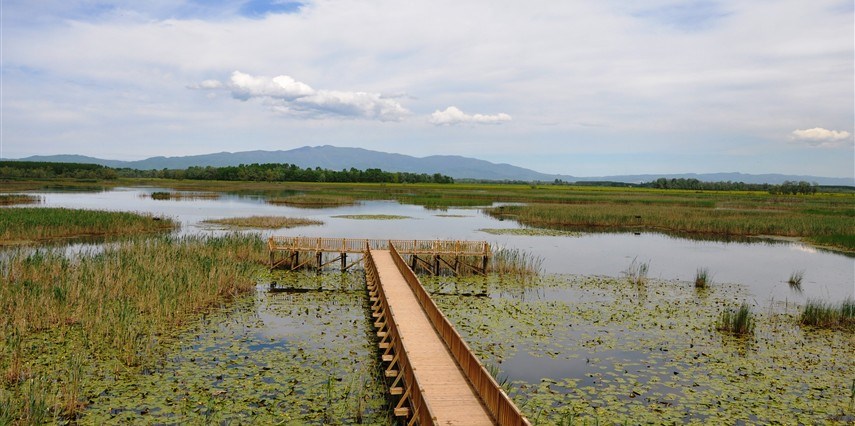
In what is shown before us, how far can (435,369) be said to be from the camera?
13805 millimetres

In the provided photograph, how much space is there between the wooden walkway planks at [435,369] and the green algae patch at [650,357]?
2110 mm

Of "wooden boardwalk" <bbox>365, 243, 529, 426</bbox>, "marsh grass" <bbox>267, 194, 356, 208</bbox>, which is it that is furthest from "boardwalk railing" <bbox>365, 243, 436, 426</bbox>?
"marsh grass" <bbox>267, 194, 356, 208</bbox>

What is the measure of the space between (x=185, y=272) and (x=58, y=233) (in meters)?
22.5

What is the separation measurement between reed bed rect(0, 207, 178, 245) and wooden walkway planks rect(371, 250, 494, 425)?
103ft

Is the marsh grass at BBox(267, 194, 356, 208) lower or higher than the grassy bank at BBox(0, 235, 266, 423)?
higher

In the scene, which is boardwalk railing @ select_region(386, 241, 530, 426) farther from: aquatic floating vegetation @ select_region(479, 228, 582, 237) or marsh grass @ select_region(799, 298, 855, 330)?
aquatic floating vegetation @ select_region(479, 228, 582, 237)

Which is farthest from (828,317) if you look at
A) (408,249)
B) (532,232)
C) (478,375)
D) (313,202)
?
(313,202)

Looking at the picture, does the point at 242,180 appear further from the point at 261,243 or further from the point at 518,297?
the point at 518,297

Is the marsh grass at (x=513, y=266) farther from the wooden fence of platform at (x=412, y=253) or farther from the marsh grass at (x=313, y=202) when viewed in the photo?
the marsh grass at (x=313, y=202)

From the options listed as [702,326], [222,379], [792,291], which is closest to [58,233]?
Answer: [222,379]

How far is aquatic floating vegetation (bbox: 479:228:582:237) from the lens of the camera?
2035 inches

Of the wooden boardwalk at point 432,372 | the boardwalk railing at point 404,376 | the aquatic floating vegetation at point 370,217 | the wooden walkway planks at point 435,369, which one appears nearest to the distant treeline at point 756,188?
the aquatic floating vegetation at point 370,217

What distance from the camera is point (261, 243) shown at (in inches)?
1401

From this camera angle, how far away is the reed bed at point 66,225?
37719 millimetres
